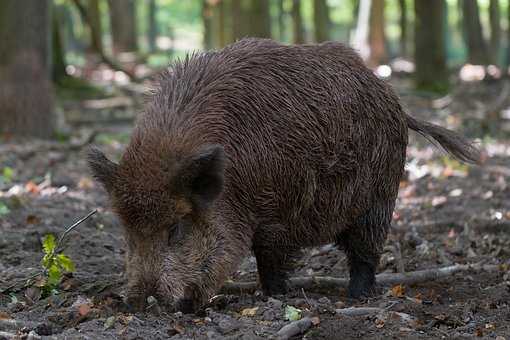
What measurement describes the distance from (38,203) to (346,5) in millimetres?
45713

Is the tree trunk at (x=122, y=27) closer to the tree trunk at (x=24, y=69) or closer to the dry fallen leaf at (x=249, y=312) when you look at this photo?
the tree trunk at (x=24, y=69)

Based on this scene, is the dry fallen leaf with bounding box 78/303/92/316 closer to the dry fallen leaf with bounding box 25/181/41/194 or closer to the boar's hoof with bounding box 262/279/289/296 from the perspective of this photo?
the boar's hoof with bounding box 262/279/289/296

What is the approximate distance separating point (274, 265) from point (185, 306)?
3.31 ft

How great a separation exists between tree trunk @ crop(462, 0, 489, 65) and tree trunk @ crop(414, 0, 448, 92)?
5.18 meters

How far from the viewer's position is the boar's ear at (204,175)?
5.02 metres

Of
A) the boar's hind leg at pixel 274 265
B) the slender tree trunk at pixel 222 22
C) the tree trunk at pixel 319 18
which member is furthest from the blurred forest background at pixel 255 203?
the tree trunk at pixel 319 18

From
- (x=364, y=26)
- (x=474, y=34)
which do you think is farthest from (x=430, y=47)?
(x=364, y=26)

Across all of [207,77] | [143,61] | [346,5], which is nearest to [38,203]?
[207,77]

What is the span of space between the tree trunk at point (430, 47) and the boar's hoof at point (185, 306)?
1539 cm

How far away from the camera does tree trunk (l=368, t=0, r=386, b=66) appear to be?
28016 mm

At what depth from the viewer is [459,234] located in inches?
324

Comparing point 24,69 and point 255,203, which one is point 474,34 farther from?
point 255,203

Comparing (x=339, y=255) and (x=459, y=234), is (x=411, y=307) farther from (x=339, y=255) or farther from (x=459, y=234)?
(x=459, y=234)

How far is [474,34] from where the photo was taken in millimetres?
25250
